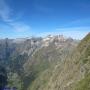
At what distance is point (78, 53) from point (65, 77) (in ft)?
60.7

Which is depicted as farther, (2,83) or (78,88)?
(2,83)

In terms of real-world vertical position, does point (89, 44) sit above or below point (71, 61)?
above

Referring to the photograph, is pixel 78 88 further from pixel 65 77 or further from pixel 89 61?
pixel 65 77

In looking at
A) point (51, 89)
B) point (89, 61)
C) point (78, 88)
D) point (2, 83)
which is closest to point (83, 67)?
point (89, 61)

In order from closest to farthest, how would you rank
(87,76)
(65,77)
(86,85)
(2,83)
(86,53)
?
(86,85) < (87,76) < (86,53) < (65,77) < (2,83)

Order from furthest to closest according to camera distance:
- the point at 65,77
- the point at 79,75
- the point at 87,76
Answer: the point at 65,77 < the point at 79,75 < the point at 87,76

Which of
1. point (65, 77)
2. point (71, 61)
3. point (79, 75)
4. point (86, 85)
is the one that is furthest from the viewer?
point (71, 61)

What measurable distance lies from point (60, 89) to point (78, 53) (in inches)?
1065

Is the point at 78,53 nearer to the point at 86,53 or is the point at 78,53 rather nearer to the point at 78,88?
the point at 86,53

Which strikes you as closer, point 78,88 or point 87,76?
point 78,88

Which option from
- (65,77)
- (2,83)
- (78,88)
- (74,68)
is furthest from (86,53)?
(2,83)

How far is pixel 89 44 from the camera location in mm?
136000

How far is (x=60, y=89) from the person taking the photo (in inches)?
5002

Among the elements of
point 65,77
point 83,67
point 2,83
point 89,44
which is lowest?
point 2,83
